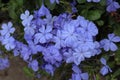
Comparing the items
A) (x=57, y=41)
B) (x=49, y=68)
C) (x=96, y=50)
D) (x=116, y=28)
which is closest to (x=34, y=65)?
(x=49, y=68)

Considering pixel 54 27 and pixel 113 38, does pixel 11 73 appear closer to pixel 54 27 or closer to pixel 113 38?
pixel 54 27

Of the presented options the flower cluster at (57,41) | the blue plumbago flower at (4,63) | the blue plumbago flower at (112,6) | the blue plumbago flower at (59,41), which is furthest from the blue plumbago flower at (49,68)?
the blue plumbago flower at (112,6)

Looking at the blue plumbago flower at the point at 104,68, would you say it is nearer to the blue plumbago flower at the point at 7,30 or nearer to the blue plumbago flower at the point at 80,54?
the blue plumbago flower at the point at 80,54

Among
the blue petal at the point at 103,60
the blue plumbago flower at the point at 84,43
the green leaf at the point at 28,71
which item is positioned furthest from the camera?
the green leaf at the point at 28,71

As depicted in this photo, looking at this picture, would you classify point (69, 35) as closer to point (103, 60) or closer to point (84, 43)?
point (84, 43)

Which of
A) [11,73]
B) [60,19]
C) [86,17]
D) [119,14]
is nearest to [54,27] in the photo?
[60,19]

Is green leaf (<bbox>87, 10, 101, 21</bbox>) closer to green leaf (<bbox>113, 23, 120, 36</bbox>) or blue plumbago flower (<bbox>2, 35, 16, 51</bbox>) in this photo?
green leaf (<bbox>113, 23, 120, 36</bbox>)
